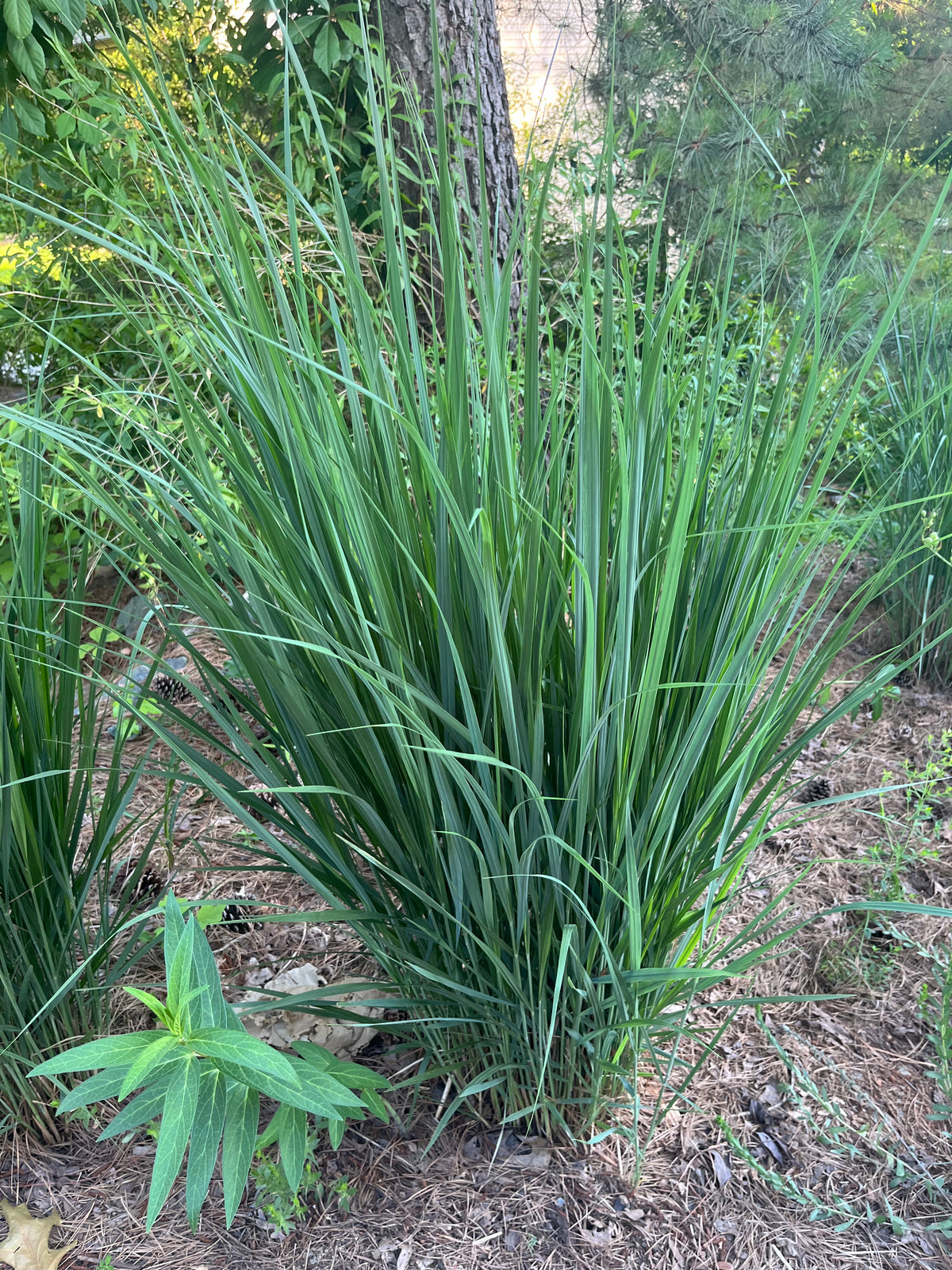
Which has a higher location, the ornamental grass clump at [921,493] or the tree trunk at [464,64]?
the tree trunk at [464,64]

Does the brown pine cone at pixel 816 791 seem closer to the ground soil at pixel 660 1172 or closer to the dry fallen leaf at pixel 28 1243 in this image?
the ground soil at pixel 660 1172

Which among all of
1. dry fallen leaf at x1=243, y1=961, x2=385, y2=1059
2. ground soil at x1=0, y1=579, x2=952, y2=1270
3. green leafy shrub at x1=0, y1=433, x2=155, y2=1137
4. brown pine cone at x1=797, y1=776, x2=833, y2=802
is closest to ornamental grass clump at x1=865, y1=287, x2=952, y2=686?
brown pine cone at x1=797, y1=776, x2=833, y2=802

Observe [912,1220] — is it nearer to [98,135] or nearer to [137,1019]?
[137,1019]

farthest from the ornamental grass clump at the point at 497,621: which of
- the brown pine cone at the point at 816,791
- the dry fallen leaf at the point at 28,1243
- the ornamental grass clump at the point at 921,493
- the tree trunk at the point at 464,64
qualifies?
the tree trunk at the point at 464,64

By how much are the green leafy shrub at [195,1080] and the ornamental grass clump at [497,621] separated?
0.16 metres

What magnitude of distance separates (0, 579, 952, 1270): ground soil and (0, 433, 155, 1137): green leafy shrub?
0.43ft

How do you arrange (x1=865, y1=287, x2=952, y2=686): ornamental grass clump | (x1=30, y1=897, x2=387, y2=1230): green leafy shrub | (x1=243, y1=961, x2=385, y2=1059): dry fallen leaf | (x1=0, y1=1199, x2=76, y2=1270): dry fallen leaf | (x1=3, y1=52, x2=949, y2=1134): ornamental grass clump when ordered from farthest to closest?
1. (x1=865, y1=287, x2=952, y2=686): ornamental grass clump
2. (x1=243, y1=961, x2=385, y2=1059): dry fallen leaf
3. (x1=0, y1=1199, x2=76, y2=1270): dry fallen leaf
4. (x1=3, y1=52, x2=949, y2=1134): ornamental grass clump
5. (x1=30, y1=897, x2=387, y2=1230): green leafy shrub

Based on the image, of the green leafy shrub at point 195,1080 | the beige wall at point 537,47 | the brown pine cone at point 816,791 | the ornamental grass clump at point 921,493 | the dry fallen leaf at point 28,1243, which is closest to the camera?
the green leafy shrub at point 195,1080

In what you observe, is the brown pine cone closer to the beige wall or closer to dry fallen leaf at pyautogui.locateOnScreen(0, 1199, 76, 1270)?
dry fallen leaf at pyautogui.locateOnScreen(0, 1199, 76, 1270)

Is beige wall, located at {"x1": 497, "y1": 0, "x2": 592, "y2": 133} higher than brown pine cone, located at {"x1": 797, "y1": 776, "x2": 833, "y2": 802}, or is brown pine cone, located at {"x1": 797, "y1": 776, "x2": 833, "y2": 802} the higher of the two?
beige wall, located at {"x1": 497, "y1": 0, "x2": 592, "y2": 133}

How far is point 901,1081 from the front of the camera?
1302 mm

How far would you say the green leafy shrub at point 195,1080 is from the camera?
0.75m

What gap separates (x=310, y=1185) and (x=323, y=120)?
284 cm

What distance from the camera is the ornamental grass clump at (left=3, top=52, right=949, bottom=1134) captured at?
2.85 feet
